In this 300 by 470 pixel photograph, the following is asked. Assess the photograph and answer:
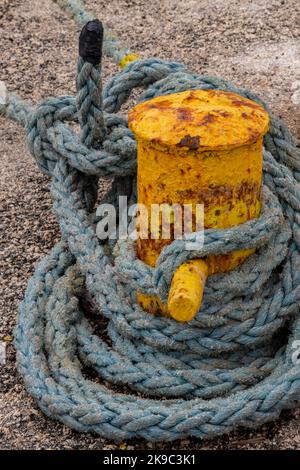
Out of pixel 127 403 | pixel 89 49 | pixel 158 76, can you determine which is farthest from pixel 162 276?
pixel 158 76

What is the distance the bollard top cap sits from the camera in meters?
1.54

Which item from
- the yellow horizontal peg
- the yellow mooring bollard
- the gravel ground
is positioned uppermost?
the yellow mooring bollard

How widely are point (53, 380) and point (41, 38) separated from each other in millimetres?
1615

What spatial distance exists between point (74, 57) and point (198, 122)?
1.42 metres

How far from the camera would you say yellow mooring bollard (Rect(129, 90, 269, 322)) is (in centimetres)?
154

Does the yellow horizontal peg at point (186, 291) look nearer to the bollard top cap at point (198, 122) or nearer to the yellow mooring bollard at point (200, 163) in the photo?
the yellow mooring bollard at point (200, 163)

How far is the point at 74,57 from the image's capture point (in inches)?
115

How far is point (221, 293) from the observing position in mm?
1659

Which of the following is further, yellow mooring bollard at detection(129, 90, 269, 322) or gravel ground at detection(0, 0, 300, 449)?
gravel ground at detection(0, 0, 300, 449)

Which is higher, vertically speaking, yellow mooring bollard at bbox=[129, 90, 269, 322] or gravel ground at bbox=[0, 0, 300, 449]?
yellow mooring bollard at bbox=[129, 90, 269, 322]

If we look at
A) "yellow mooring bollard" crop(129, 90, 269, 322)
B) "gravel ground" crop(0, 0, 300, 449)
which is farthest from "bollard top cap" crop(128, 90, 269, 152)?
"gravel ground" crop(0, 0, 300, 449)

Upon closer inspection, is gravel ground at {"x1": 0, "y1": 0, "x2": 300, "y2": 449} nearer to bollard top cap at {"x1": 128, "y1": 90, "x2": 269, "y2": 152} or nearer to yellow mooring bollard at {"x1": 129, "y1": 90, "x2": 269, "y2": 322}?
yellow mooring bollard at {"x1": 129, "y1": 90, "x2": 269, "y2": 322}

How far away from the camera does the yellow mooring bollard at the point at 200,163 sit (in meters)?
1.54

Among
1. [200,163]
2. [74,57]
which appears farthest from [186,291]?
[74,57]
